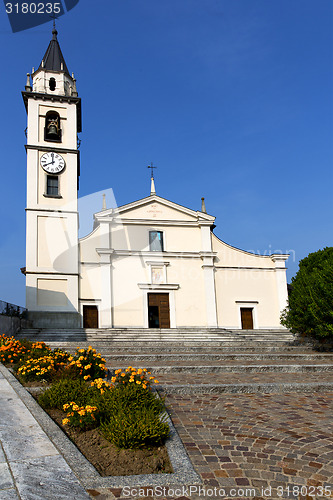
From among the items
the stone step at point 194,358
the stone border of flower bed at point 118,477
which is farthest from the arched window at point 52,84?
the stone border of flower bed at point 118,477

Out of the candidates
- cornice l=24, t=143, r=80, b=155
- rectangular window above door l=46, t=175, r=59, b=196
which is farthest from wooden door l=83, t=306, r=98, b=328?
cornice l=24, t=143, r=80, b=155

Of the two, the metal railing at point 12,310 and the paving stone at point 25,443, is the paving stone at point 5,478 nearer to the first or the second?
the paving stone at point 25,443

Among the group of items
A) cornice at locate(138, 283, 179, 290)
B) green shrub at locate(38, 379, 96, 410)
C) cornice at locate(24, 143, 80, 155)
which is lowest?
green shrub at locate(38, 379, 96, 410)

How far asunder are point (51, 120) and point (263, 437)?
24781mm

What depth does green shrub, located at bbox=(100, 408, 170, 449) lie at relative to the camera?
14.8 feet

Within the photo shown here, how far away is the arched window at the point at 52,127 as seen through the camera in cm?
2481

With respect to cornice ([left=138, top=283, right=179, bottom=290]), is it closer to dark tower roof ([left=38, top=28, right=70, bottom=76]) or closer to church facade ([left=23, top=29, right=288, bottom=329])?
church facade ([left=23, top=29, right=288, bottom=329])

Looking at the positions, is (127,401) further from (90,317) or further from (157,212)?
(157,212)

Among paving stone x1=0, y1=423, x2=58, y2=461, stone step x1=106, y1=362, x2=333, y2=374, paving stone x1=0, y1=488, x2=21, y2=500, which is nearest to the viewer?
paving stone x1=0, y1=488, x2=21, y2=500

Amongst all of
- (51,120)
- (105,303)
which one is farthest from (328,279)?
(51,120)

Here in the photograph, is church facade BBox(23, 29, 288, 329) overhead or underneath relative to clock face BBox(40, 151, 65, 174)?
underneath

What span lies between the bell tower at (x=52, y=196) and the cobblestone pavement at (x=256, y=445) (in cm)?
1672

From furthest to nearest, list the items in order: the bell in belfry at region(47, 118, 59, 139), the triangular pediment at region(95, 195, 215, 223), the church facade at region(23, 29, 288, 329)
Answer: the triangular pediment at region(95, 195, 215, 223)
the bell in belfry at region(47, 118, 59, 139)
the church facade at region(23, 29, 288, 329)

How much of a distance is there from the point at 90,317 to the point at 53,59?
18138 mm
